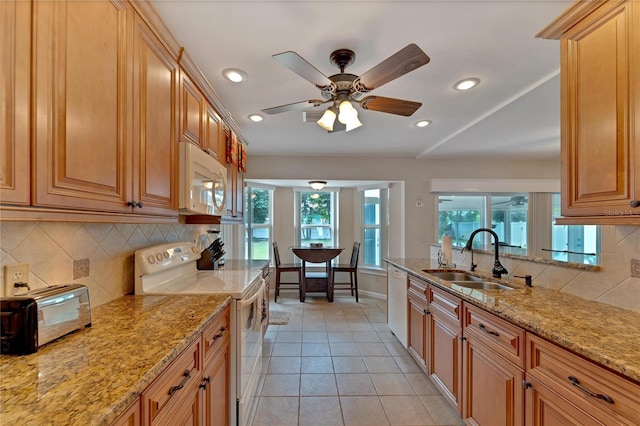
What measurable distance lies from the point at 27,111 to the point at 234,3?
106 cm

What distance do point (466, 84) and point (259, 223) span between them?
4035mm

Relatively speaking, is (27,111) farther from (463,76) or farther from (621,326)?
(463,76)

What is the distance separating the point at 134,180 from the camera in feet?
4.18

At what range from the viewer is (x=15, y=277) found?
1046mm

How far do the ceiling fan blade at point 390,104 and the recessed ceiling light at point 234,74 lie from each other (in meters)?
0.90

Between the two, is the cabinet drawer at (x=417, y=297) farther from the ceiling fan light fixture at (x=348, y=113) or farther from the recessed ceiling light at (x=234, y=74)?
the recessed ceiling light at (x=234, y=74)

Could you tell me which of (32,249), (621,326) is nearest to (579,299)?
(621,326)

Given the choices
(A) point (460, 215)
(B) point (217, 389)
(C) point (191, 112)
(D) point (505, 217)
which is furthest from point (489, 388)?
(D) point (505, 217)

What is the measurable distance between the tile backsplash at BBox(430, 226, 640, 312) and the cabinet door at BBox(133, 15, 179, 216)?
235cm

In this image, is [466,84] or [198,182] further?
[466,84]

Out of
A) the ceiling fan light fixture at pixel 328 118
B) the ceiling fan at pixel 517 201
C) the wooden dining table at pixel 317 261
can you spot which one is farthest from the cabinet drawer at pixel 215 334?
the ceiling fan at pixel 517 201

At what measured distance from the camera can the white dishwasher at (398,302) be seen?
2.82 m

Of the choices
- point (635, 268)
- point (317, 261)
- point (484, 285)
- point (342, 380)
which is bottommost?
point (342, 380)

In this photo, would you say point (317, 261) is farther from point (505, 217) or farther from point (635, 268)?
point (635, 268)
